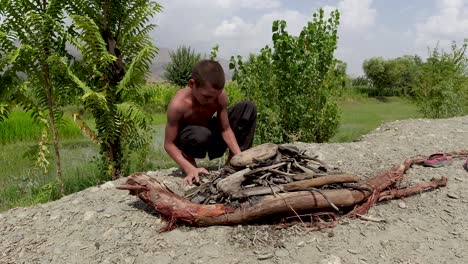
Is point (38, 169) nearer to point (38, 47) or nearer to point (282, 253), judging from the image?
point (38, 47)

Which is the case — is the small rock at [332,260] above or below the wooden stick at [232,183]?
below

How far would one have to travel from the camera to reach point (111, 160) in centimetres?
485

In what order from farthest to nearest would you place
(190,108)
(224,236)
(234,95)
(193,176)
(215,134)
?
(234,95), (215,134), (190,108), (193,176), (224,236)

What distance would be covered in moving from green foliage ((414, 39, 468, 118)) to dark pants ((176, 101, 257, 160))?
6987 millimetres

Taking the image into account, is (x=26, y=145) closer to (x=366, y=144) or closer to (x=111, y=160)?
(x=111, y=160)

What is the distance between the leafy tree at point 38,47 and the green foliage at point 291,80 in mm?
Answer: 2610

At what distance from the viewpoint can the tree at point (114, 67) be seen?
4.38m

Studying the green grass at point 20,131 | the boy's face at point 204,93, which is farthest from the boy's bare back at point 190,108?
the green grass at point 20,131

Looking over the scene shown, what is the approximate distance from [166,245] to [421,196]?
1932mm

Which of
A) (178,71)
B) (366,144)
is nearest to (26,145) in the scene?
(366,144)

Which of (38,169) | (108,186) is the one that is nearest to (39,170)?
(38,169)

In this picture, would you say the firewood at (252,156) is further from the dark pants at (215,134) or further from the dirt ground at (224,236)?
the dark pants at (215,134)

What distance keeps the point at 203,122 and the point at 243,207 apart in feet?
3.94

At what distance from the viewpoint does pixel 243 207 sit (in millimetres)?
2729
